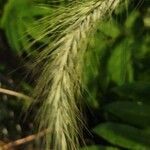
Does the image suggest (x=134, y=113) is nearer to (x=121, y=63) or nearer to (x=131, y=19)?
(x=121, y=63)

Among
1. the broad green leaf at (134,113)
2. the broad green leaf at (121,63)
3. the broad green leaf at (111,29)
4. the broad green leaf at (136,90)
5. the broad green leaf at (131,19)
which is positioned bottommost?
the broad green leaf at (134,113)

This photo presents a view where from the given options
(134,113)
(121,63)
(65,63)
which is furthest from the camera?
(121,63)

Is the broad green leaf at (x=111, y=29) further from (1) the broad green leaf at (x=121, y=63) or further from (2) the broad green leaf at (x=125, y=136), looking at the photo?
(2) the broad green leaf at (x=125, y=136)

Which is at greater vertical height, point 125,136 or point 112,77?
point 112,77

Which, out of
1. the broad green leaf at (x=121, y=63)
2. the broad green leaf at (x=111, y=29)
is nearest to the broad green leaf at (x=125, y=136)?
the broad green leaf at (x=121, y=63)

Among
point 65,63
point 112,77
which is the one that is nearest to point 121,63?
point 112,77

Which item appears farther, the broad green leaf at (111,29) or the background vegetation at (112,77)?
the broad green leaf at (111,29)

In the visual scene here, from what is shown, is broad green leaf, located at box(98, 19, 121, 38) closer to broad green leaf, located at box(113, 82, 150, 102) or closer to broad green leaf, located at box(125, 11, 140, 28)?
broad green leaf, located at box(125, 11, 140, 28)
